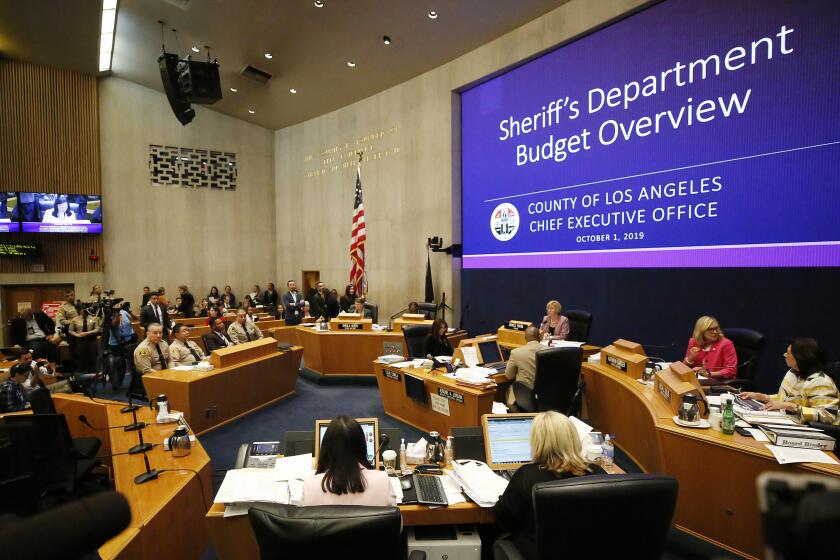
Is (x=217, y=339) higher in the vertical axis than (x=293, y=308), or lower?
lower

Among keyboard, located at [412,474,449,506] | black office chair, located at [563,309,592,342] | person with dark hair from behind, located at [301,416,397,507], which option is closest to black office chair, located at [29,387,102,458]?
person with dark hair from behind, located at [301,416,397,507]

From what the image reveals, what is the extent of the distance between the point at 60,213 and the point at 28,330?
4546mm

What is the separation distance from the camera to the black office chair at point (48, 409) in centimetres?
350

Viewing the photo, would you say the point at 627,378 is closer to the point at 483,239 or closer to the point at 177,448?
the point at 177,448

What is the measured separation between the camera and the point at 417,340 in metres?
5.70

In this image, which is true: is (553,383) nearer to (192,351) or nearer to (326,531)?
(326,531)

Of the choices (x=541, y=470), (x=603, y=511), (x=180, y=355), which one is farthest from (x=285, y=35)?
(x=603, y=511)

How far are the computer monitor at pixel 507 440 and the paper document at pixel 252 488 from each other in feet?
3.86

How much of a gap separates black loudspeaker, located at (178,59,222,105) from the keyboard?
27.1ft

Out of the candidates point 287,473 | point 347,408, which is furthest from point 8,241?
point 287,473

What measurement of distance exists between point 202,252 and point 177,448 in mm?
11160

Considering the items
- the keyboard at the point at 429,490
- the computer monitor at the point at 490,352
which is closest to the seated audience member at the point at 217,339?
the computer monitor at the point at 490,352

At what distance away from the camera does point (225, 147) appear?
13031 mm

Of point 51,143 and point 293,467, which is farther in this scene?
point 51,143
